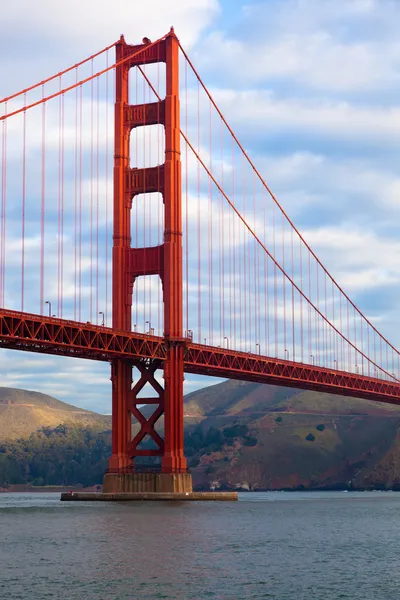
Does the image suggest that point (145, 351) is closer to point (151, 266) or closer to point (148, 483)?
point (151, 266)

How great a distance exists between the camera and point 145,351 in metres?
78.2

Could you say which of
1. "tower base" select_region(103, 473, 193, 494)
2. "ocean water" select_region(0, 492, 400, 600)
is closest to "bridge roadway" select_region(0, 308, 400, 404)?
"tower base" select_region(103, 473, 193, 494)

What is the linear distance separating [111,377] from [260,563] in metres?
41.1

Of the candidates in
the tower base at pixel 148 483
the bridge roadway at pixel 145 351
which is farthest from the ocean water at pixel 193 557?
the tower base at pixel 148 483

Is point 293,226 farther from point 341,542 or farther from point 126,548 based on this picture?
point 126,548

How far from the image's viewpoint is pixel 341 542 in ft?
165

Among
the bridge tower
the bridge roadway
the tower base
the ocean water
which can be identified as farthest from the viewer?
the bridge tower

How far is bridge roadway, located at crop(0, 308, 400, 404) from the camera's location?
69.5 metres

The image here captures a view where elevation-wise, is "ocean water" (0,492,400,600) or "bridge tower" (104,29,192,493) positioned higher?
"bridge tower" (104,29,192,493)

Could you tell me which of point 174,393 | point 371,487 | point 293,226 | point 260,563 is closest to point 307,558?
point 260,563

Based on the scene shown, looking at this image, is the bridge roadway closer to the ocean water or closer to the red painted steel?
the red painted steel

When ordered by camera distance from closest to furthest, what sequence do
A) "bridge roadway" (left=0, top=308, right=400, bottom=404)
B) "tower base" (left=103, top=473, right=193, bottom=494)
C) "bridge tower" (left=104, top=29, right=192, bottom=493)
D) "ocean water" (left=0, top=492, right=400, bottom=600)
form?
"ocean water" (left=0, top=492, right=400, bottom=600)
"bridge roadway" (left=0, top=308, right=400, bottom=404)
"tower base" (left=103, top=473, right=193, bottom=494)
"bridge tower" (left=104, top=29, right=192, bottom=493)

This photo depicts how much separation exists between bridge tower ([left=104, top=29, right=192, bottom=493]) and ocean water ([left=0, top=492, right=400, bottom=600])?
1281 cm

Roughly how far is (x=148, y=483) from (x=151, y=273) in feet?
45.3
